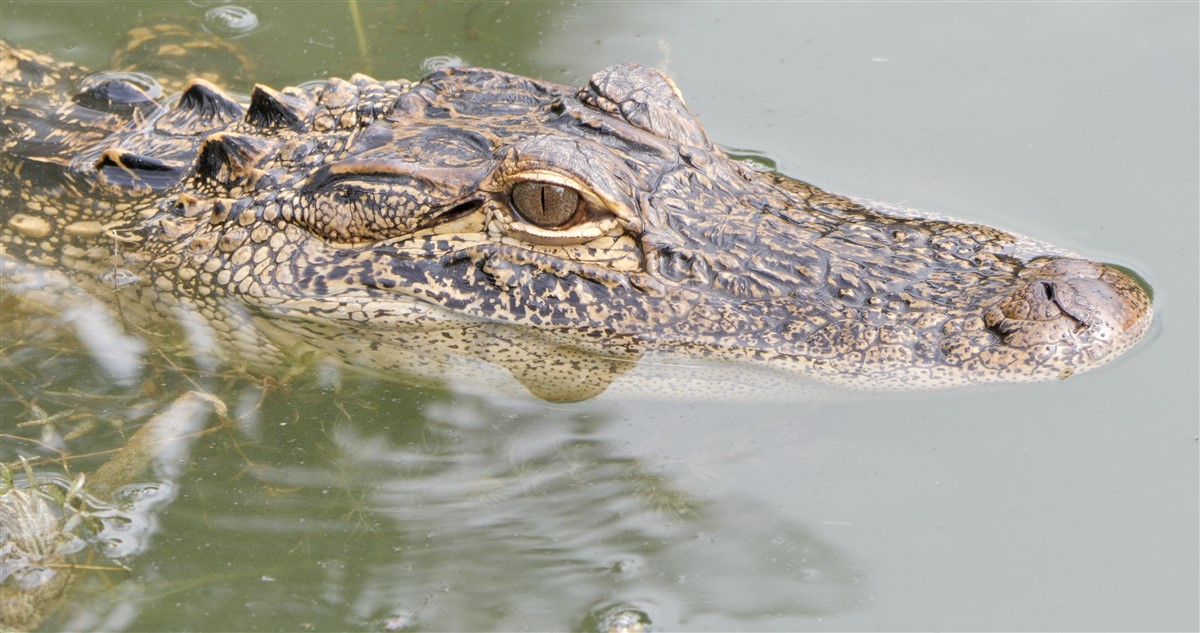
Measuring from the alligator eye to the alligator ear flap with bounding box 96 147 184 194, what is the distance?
5.13ft

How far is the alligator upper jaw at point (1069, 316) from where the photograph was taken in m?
3.84

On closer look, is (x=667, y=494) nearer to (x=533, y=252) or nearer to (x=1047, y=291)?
(x=533, y=252)

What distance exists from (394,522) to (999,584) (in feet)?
7.27

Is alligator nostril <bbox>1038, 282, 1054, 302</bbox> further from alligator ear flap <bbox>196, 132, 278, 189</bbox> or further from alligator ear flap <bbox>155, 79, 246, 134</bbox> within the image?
alligator ear flap <bbox>155, 79, 246, 134</bbox>

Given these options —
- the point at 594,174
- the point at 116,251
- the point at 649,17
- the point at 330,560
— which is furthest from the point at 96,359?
the point at 649,17

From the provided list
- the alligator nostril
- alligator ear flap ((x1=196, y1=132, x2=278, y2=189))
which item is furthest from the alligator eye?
the alligator nostril

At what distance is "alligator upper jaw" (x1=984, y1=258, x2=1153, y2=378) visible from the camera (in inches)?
151

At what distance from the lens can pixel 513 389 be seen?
4480 millimetres

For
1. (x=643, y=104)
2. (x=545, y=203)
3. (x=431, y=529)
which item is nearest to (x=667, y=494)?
(x=431, y=529)

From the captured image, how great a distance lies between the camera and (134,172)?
14.8ft

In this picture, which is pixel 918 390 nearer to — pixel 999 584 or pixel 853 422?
pixel 853 422

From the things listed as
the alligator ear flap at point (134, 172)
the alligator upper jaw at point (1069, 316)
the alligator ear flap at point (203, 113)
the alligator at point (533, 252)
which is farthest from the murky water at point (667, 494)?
the alligator ear flap at point (203, 113)

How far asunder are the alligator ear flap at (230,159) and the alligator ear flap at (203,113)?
39 centimetres

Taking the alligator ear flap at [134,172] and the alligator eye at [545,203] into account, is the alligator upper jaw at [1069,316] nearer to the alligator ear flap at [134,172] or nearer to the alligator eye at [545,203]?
the alligator eye at [545,203]
